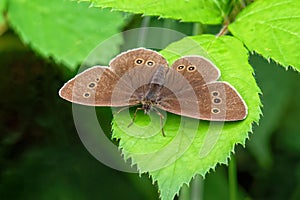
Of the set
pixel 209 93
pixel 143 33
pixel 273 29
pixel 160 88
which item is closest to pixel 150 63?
pixel 160 88

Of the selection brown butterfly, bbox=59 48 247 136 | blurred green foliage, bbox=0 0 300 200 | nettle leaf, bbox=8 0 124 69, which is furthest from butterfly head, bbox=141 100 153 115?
blurred green foliage, bbox=0 0 300 200

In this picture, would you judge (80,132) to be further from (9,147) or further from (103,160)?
(9,147)

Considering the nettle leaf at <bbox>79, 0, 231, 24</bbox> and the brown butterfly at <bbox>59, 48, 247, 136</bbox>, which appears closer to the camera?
the brown butterfly at <bbox>59, 48, 247, 136</bbox>

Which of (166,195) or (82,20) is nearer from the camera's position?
(166,195)

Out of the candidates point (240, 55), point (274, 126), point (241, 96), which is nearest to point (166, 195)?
point (241, 96)

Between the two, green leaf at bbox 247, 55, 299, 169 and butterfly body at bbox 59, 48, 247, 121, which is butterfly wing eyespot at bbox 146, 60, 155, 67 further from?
green leaf at bbox 247, 55, 299, 169

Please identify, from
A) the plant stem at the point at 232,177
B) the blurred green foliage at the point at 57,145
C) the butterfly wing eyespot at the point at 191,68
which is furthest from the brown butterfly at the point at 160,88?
the blurred green foliage at the point at 57,145

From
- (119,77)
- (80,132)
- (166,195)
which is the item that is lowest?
(80,132)
